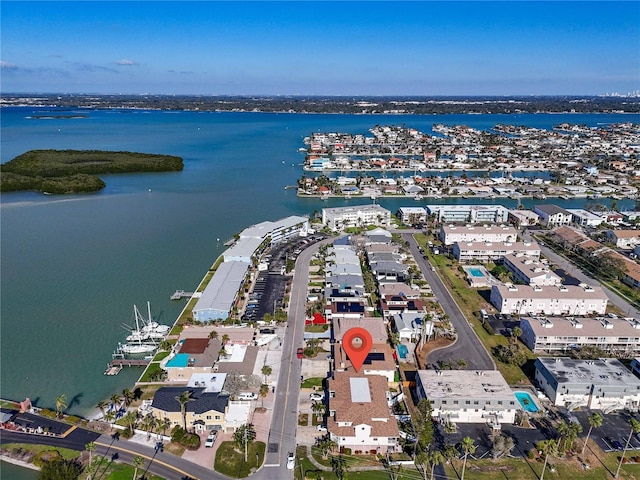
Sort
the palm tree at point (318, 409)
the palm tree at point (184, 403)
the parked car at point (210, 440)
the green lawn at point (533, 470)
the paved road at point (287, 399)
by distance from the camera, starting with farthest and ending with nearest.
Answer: the palm tree at point (318, 409) < the palm tree at point (184, 403) < the parked car at point (210, 440) < the paved road at point (287, 399) < the green lawn at point (533, 470)

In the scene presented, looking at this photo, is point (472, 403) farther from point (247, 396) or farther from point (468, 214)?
point (468, 214)

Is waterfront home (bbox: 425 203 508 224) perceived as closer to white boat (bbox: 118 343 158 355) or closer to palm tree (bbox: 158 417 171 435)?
white boat (bbox: 118 343 158 355)

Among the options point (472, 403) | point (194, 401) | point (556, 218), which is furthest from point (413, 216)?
point (194, 401)

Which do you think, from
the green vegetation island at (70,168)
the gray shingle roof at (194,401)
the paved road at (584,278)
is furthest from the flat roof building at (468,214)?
the green vegetation island at (70,168)

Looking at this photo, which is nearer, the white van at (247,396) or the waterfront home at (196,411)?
the waterfront home at (196,411)

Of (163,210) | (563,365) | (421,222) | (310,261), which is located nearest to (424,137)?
(421,222)

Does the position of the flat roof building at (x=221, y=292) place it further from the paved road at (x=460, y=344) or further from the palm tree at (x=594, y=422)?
the palm tree at (x=594, y=422)

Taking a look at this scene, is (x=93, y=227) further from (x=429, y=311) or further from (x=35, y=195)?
(x=429, y=311)
